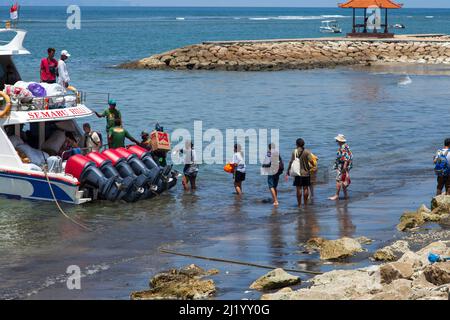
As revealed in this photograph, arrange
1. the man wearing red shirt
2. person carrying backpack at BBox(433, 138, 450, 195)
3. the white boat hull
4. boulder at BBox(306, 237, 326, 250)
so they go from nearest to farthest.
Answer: boulder at BBox(306, 237, 326, 250), person carrying backpack at BBox(433, 138, 450, 195), the white boat hull, the man wearing red shirt

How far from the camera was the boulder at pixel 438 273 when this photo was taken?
11.8 m

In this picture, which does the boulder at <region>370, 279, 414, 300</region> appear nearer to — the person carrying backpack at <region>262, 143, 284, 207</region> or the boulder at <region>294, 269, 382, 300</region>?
the boulder at <region>294, 269, 382, 300</region>

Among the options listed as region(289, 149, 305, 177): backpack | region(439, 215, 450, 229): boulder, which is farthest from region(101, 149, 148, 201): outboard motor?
region(439, 215, 450, 229): boulder

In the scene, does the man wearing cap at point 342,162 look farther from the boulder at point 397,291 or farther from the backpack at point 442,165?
the boulder at point 397,291

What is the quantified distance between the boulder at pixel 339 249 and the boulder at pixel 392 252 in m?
0.43

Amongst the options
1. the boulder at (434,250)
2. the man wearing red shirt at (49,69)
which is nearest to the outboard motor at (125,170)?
the man wearing red shirt at (49,69)

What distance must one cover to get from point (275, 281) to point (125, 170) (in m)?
8.08

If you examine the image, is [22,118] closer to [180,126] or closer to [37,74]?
[180,126]

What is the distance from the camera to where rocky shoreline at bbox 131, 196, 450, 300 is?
11.5 m

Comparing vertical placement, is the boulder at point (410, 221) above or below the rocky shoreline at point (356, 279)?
below

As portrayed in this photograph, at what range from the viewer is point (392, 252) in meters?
14.7

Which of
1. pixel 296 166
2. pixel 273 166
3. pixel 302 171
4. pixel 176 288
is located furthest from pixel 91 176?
pixel 176 288
